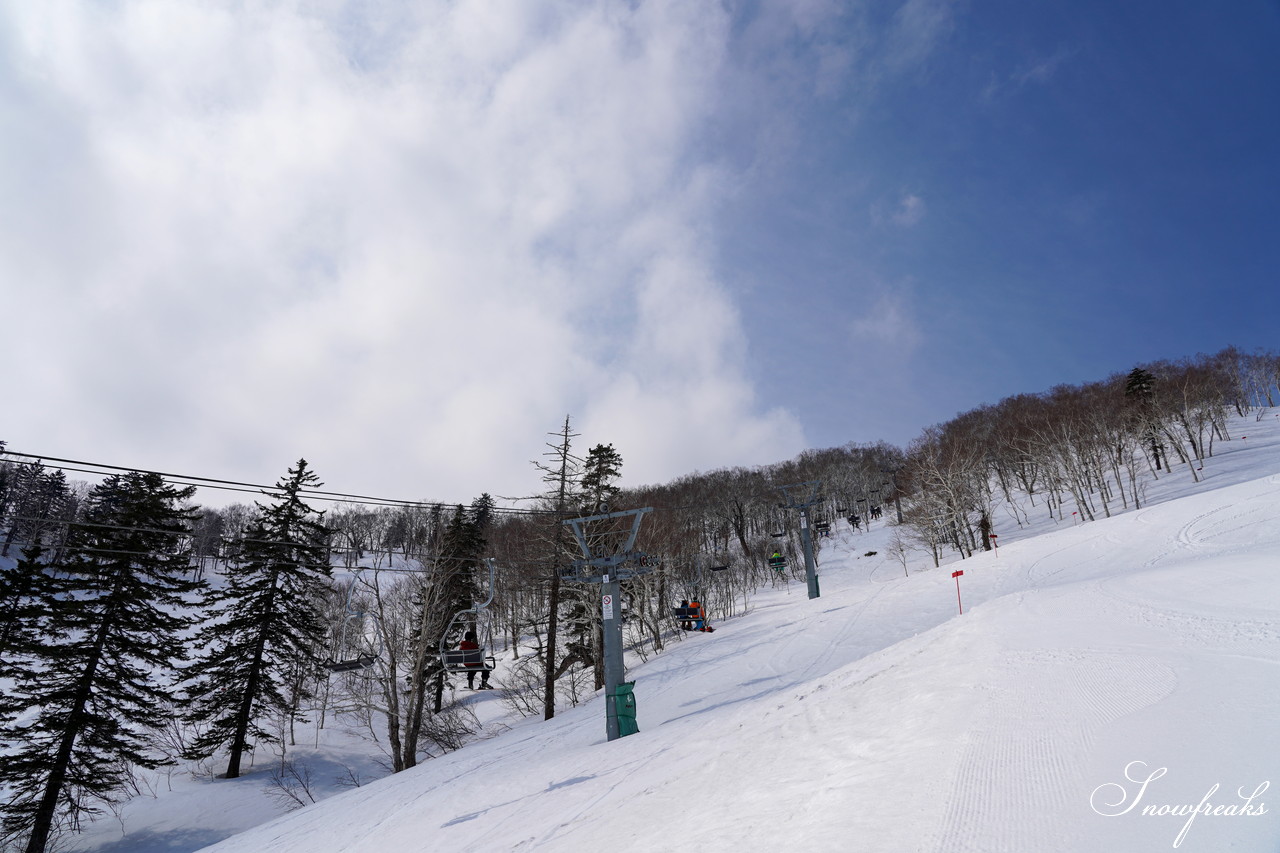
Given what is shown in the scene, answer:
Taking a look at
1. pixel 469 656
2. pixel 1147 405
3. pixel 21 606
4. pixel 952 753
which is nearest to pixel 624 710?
pixel 952 753

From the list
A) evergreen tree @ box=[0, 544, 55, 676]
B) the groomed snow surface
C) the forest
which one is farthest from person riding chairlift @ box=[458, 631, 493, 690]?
evergreen tree @ box=[0, 544, 55, 676]

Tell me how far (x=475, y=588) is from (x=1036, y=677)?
35.4 meters

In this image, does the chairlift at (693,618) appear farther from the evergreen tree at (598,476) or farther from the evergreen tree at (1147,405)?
the evergreen tree at (1147,405)

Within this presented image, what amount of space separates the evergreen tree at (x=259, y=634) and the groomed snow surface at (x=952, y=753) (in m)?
16.4

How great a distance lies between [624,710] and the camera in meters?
14.6

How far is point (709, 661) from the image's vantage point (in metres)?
24.5

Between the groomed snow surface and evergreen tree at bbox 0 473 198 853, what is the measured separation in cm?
1356

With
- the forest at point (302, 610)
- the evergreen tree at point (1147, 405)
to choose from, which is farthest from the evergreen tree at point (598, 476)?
the evergreen tree at point (1147, 405)

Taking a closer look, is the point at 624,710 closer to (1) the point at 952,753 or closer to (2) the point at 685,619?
(1) the point at 952,753

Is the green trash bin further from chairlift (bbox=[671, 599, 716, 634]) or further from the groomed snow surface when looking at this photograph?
chairlift (bbox=[671, 599, 716, 634])

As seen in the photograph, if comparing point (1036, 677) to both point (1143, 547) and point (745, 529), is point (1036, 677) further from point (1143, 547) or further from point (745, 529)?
point (745, 529)

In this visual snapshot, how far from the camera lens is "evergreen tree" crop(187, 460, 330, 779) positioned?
91.7ft

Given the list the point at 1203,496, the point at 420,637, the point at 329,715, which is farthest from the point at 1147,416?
the point at 329,715

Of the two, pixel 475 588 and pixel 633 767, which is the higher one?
pixel 475 588
